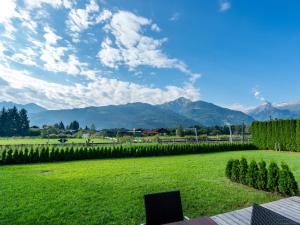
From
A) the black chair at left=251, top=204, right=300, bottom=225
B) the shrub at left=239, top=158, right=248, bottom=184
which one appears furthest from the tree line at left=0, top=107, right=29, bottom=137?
the black chair at left=251, top=204, right=300, bottom=225

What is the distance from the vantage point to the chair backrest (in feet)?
11.0

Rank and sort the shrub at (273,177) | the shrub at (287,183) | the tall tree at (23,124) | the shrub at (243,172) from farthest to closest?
the tall tree at (23,124), the shrub at (243,172), the shrub at (273,177), the shrub at (287,183)

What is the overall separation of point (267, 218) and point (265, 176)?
669 centimetres

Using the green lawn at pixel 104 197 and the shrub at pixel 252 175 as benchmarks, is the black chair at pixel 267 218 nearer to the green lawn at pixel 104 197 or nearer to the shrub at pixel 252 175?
the green lawn at pixel 104 197

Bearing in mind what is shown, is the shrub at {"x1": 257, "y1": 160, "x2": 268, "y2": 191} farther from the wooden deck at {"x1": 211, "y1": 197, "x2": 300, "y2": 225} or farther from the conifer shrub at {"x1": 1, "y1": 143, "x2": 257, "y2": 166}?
the conifer shrub at {"x1": 1, "y1": 143, "x2": 257, "y2": 166}

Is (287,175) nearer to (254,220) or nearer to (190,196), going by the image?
(190,196)

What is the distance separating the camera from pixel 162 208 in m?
3.41

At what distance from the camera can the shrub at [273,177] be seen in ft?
25.3

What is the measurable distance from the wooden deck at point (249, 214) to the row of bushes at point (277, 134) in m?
20.8

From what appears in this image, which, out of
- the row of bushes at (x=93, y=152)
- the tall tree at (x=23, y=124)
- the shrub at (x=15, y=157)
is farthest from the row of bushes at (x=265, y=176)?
the tall tree at (x=23, y=124)

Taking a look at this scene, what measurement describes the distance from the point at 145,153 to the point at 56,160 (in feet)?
26.2

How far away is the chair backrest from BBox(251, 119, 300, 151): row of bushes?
956 inches

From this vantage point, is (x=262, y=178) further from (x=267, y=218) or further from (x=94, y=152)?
(x=94, y=152)

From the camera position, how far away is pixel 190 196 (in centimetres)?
730
